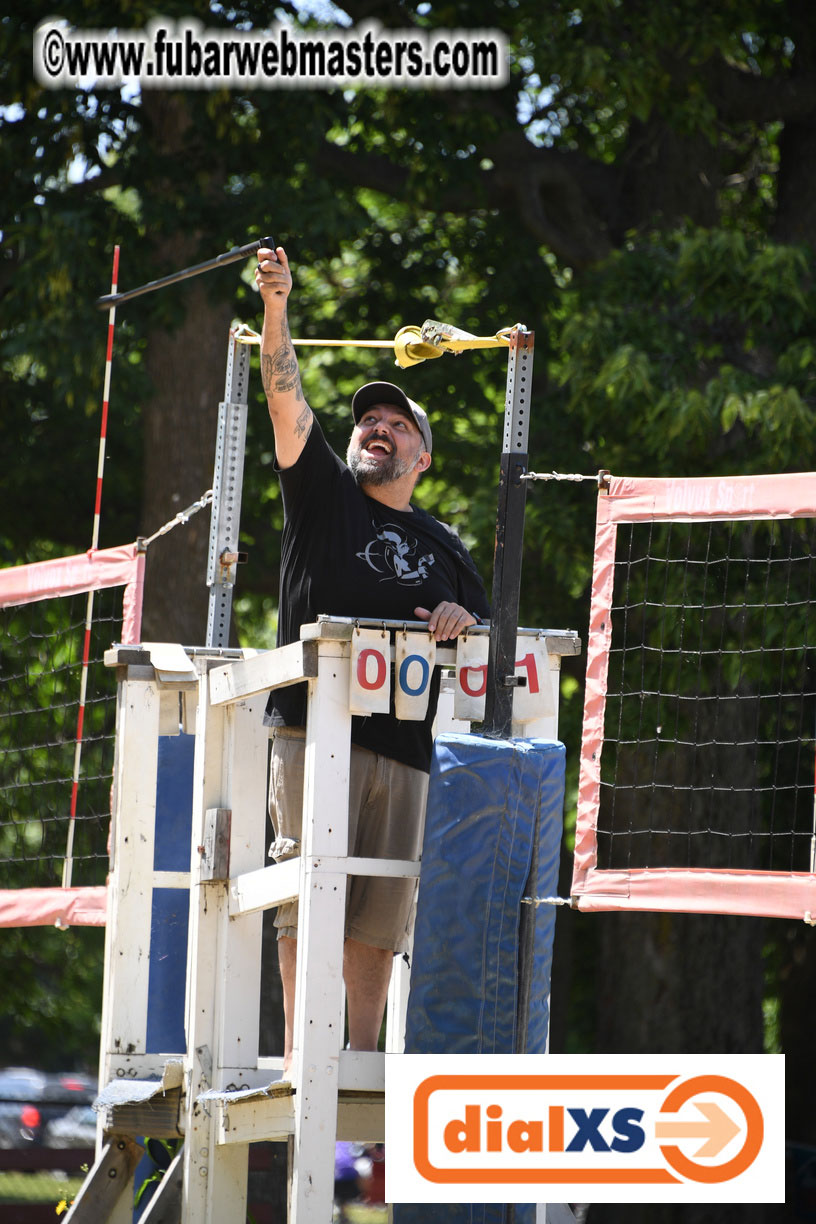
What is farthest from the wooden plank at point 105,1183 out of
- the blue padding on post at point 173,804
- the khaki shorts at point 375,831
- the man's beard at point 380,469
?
the man's beard at point 380,469

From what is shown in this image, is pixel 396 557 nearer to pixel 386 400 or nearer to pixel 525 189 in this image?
pixel 386 400

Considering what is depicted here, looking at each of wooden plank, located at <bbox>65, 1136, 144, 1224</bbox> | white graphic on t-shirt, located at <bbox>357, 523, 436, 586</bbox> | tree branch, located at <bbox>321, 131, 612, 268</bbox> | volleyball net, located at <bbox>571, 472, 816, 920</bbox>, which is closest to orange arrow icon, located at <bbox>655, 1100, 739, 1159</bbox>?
volleyball net, located at <bbox>571, 472, 816, 920</bbox>

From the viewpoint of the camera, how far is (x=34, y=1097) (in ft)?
92.7

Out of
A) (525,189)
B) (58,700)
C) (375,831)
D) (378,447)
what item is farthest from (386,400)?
(58,700)

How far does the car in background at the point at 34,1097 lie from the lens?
61.3 feet

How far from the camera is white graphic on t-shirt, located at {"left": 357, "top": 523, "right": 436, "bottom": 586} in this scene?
4527mm

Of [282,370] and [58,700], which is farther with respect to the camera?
[58,700]

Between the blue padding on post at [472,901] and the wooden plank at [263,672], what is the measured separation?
38 centimetres

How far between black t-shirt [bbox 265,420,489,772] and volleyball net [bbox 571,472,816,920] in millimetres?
913

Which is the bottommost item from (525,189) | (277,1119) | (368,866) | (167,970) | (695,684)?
(277,1119)

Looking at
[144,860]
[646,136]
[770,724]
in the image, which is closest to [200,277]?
[646,136]

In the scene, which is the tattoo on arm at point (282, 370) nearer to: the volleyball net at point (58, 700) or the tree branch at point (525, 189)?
the volleyball net at point (58, 700)

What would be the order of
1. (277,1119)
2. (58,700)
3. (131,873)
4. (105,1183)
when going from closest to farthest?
1. (277,1119)
2. (105,1183)
3. (131,873)
4. (58,700)

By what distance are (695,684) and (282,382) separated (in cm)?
609
